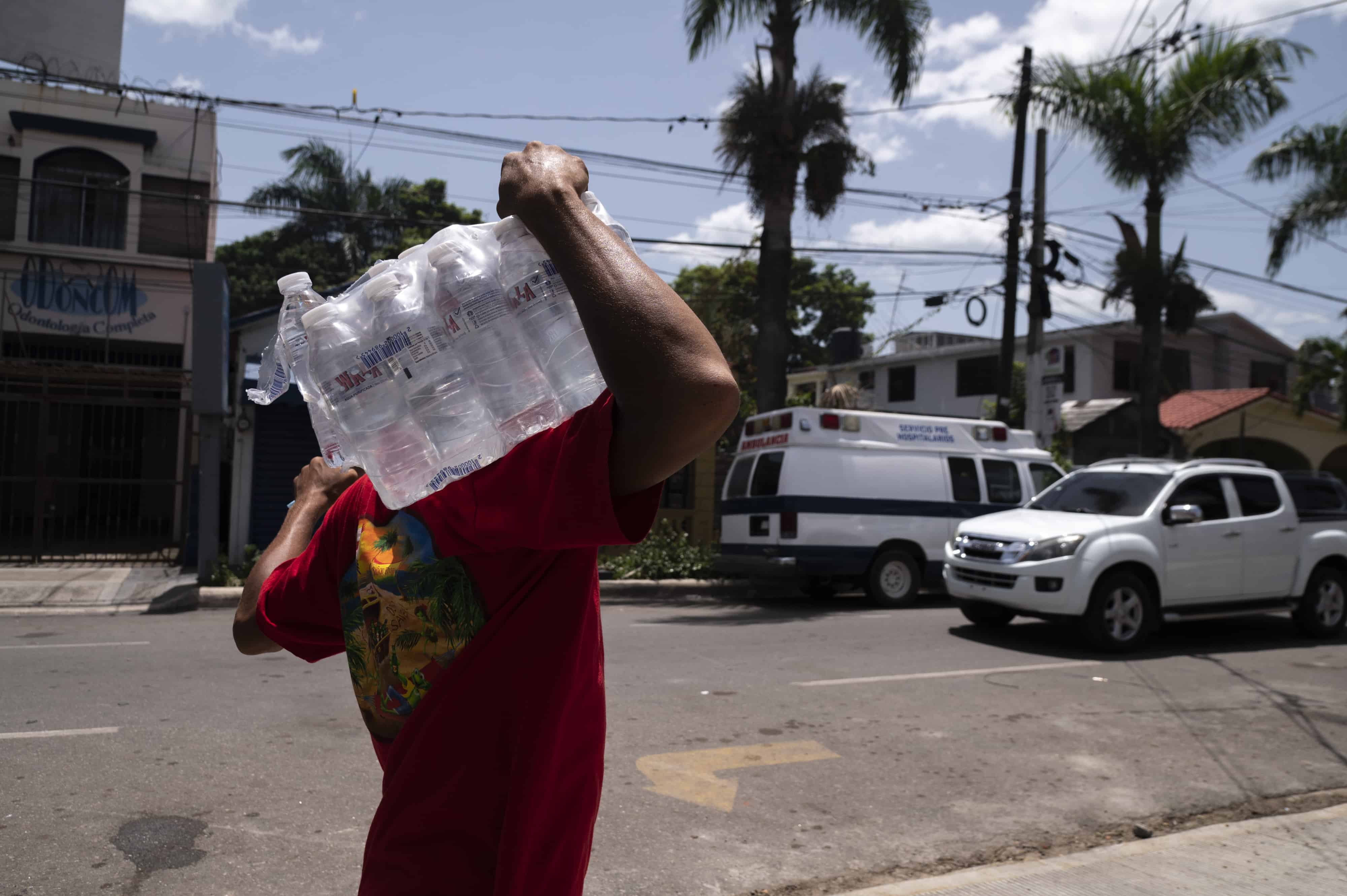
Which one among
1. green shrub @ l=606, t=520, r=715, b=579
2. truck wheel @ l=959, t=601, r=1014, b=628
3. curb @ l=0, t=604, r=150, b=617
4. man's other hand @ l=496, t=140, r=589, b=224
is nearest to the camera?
man's other hand @ l=496, t=140, r=589, b=224

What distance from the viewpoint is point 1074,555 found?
364 inches

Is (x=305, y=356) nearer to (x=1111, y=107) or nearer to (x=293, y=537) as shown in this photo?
(x=293, y=537)

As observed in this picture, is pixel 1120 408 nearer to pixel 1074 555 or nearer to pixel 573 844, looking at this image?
pixel 1074 555

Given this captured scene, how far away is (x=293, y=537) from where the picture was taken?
1996 millimetres

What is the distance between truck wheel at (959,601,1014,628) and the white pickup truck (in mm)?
16

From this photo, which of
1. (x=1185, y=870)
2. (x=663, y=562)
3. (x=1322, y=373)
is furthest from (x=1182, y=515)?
(x=1322, y=373)

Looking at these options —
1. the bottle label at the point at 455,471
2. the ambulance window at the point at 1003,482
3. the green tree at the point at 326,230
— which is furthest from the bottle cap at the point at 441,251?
the green tree at the point at 326,230

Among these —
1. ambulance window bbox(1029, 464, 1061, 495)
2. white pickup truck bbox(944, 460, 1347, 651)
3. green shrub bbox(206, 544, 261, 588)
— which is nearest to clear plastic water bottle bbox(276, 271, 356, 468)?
white pickup truck bbox(944, 460, 1347, 651)

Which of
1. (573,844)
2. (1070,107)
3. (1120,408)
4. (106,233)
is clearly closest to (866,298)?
(1120,408)

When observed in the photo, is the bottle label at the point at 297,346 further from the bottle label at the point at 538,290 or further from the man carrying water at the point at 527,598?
the bottle label at the point at 538,290

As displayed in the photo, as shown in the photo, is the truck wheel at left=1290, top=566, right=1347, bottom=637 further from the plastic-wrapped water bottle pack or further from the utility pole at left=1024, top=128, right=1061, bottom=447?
the plastic-wrapped water bottle pack

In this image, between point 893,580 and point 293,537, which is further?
point 893,580

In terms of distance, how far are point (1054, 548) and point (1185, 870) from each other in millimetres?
5354

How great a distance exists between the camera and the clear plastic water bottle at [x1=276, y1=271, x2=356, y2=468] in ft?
5.61
